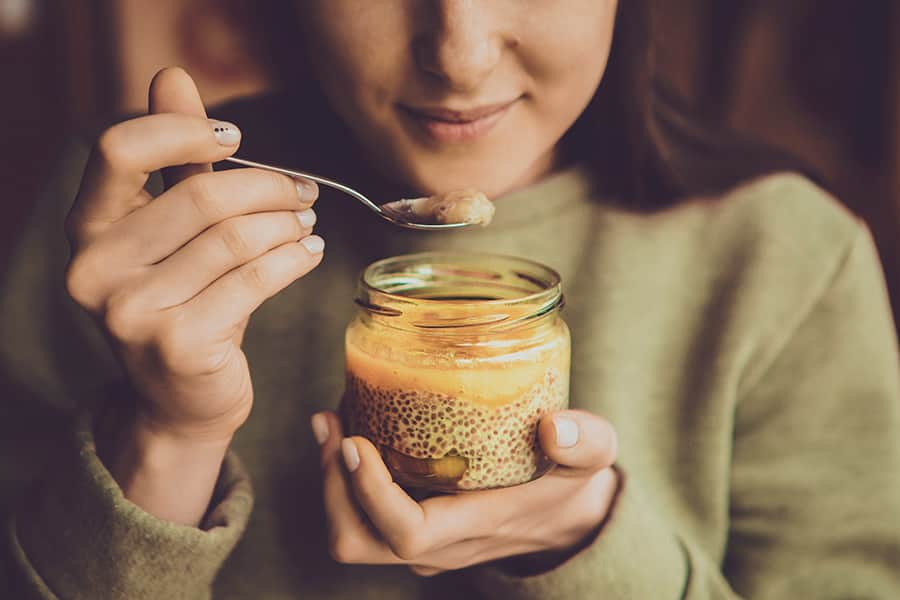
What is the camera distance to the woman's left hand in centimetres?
72

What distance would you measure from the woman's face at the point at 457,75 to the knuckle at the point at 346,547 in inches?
14.6

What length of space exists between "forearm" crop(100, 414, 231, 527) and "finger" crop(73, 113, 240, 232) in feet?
0.73

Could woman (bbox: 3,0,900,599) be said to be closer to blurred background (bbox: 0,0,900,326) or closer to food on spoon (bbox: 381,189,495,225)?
food on spoon (bbox: 381,189,495,225)

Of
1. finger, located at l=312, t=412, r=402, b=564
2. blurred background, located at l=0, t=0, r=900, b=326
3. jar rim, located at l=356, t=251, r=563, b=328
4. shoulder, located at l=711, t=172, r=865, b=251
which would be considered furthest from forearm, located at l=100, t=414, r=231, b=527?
blurred background, located at l=0, t=0, r=900, b=326

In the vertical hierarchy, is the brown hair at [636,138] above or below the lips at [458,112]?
below

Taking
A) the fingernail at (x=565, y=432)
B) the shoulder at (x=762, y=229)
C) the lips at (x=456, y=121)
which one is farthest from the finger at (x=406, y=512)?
the shoulder at (x=762, y=229)

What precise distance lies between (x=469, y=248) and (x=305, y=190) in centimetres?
37

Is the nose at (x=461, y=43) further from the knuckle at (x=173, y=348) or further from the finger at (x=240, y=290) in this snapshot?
the knuckle at (x=173, y=348)

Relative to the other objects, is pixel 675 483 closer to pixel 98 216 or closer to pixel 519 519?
pixel 519 519

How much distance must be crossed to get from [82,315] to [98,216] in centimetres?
56

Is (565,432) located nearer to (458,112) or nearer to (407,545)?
(407,545)

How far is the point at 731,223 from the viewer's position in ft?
3.73

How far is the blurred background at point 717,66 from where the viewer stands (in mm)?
1921

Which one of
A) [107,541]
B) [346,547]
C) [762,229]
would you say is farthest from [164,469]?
[762,229]
